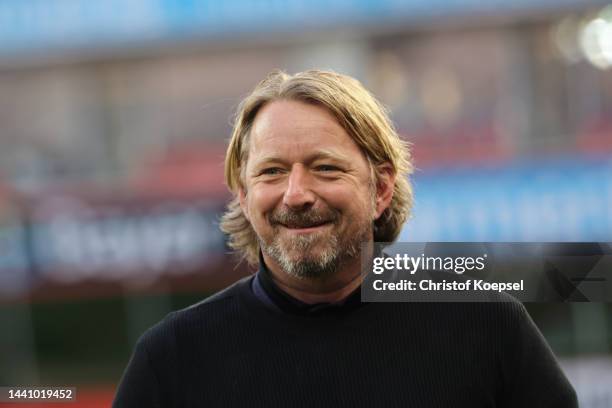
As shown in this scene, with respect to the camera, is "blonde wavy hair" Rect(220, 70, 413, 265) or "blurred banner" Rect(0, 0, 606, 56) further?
"blurred banner" Rect(0, 0, 606, 56)

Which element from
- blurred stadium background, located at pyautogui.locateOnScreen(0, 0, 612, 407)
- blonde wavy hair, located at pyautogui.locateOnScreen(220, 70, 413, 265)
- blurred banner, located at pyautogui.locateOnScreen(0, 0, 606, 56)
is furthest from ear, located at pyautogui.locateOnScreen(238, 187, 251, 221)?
blurred banner, located at pyautogui.locateOnScreen(0, 0, 606, 56)

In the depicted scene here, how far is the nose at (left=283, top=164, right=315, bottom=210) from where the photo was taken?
74.0 inches

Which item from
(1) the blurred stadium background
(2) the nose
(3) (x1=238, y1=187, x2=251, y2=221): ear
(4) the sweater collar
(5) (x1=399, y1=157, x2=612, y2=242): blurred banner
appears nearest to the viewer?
(2) the nose

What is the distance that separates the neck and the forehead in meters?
0.21

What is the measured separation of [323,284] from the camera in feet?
6.50

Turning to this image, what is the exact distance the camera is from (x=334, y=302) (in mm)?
2004

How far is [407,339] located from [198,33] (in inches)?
321

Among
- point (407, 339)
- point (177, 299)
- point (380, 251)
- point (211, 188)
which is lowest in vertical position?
point (407, 339)

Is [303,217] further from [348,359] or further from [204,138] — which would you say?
[204,138]

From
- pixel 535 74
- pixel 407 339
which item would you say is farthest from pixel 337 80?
pixel 535 74

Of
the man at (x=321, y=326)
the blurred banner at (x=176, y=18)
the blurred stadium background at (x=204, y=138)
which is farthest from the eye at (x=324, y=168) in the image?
the blurred banner at (x=176, y=18)

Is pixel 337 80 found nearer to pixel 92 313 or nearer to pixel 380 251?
pixel 380 251

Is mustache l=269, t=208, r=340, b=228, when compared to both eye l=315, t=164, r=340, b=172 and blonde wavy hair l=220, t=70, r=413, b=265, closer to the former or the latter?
eye l=315, t=164, r=340, b=172

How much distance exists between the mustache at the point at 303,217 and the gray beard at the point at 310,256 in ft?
0.08
